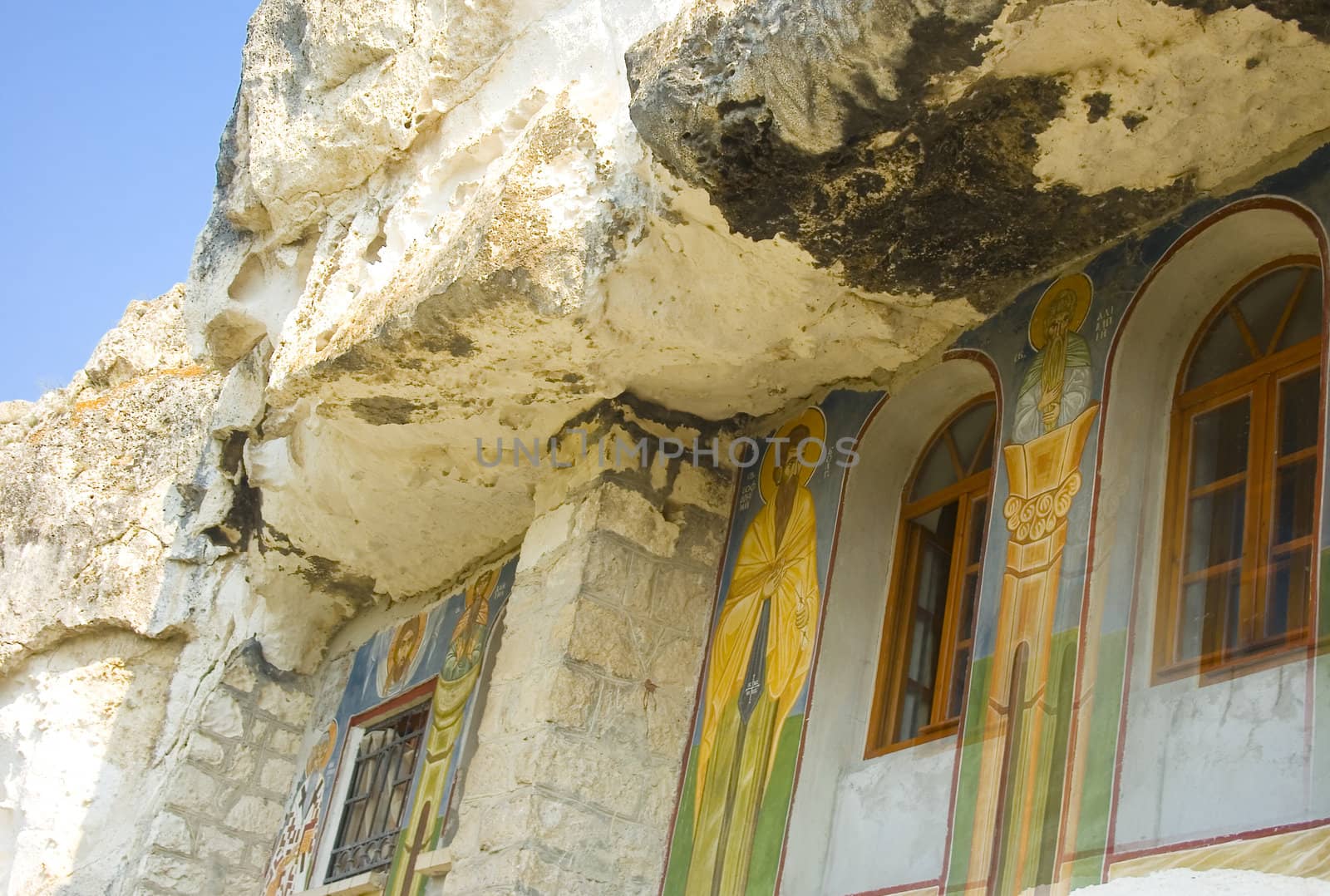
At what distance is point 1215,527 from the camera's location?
3.79m

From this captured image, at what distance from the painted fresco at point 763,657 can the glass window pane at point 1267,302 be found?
129cm

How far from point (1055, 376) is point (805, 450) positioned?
3.66 ft

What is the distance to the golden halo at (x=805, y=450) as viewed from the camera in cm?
510

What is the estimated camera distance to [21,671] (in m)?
7.45

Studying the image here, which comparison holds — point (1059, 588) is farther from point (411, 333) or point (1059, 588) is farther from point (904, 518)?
point (411, 333)

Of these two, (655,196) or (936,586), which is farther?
(936,586)

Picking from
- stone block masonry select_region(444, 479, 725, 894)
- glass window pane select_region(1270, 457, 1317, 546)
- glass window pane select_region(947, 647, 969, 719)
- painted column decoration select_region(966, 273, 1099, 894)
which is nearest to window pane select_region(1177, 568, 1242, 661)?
glass window pane select_region(1270, 457, 1317, 546)

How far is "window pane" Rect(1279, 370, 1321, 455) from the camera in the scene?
369 centimetres

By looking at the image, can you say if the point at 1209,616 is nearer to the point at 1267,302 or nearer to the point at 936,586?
the point at 1267,302

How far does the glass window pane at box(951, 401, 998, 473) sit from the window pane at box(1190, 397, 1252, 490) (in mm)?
861

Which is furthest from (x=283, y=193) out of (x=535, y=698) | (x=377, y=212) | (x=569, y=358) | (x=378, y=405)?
(x=535, y=698)

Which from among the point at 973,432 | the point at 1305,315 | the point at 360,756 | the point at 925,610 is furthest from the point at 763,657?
the point at 360,756

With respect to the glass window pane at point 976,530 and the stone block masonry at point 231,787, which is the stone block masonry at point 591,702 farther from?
the stone block masonry at point 231,787

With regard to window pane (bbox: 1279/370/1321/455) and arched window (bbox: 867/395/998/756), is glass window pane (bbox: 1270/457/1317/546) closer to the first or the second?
window pane (bbox: 1279/370/1321/455)
